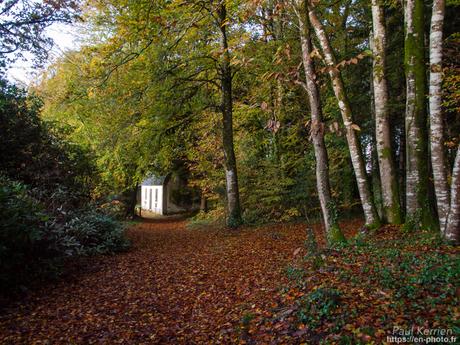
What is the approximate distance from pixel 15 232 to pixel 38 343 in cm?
216

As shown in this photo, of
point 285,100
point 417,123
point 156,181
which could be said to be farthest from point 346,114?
point 156,181

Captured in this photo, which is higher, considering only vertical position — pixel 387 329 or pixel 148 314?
pixel 387 329

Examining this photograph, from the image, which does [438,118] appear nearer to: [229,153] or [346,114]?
[346,114]

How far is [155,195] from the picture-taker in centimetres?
3166

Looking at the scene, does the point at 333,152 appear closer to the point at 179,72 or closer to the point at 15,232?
the point at 179,72

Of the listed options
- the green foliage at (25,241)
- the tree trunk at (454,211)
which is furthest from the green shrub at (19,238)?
the tree trunk at (454,211)

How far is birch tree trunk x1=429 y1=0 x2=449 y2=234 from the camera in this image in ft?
19.5

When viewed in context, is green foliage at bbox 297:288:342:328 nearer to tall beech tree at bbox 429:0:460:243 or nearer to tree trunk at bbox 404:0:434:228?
tall beech tree at bbox 429:0:460:243

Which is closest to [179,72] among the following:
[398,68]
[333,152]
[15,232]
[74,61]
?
[74,61]

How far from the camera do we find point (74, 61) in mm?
14703

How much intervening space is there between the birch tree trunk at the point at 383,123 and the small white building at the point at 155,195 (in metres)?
23.1

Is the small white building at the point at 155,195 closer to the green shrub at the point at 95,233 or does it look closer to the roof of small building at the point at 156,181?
the roof of small building at the point at 156,181

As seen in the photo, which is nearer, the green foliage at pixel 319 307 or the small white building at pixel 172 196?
the green foliage at pixel 319 307

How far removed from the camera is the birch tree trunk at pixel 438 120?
593 centimetres
